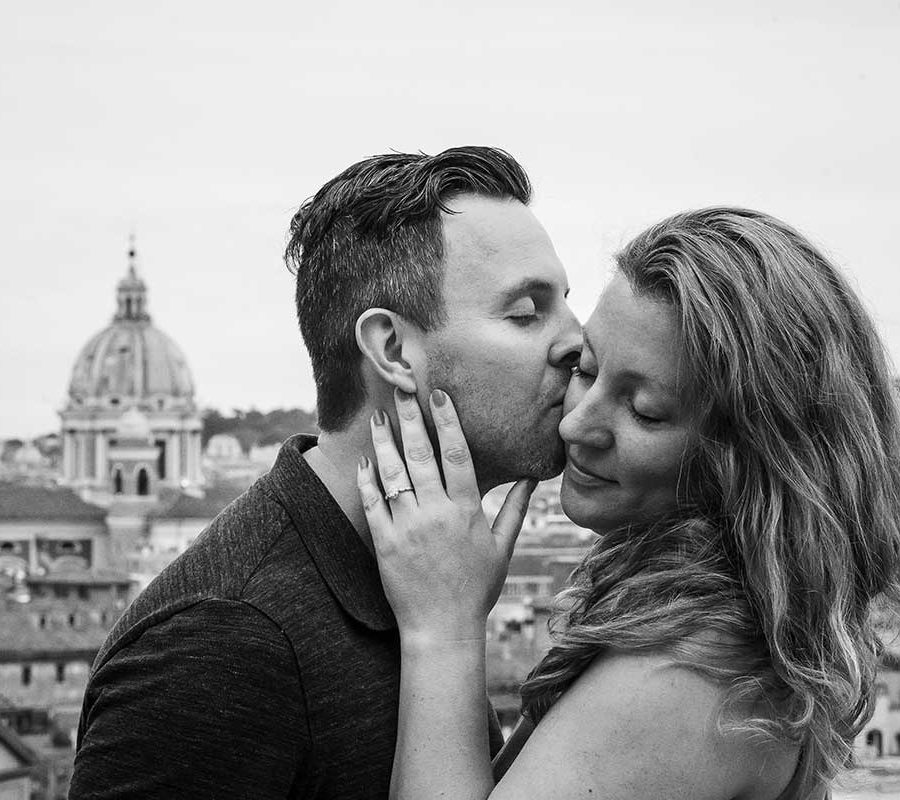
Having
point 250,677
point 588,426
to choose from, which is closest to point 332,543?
point 250,677

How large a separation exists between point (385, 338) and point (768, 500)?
0.44 m

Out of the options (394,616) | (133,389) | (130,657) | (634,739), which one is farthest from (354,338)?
(133,389)

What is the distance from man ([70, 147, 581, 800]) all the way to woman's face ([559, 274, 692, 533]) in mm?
78

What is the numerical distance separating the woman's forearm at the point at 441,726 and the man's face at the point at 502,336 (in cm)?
24

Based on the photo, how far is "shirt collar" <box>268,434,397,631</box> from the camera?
1.64m

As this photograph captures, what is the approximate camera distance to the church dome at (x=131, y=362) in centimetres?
5366

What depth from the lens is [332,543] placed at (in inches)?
65.9

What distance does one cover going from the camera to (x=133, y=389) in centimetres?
5378

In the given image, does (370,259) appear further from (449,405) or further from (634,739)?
(634,739)

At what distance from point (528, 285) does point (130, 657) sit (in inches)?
22.3

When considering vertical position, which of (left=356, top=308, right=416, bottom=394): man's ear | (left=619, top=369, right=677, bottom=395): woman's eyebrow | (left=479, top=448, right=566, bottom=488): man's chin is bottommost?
(left=479, top=448, right=566, bottom=488): man's chin

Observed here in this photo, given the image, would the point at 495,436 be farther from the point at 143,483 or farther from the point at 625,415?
the point at 143,483

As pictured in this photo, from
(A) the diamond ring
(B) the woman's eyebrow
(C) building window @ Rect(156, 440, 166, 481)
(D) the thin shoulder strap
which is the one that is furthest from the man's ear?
(C) building window @ Rect(156, 440, 166, 481)

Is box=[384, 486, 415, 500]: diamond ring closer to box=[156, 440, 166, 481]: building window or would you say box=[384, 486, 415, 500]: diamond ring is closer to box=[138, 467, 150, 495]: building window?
box=[138, 467, 150, 495]: building window
